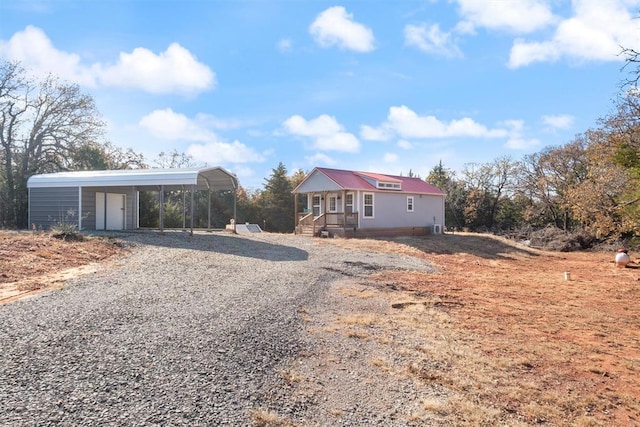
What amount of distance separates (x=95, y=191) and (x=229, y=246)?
8.13m

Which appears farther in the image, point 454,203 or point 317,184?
point 454,203

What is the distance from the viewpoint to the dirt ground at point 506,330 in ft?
14.3

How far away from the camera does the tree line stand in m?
14.0

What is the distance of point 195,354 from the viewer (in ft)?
14.9

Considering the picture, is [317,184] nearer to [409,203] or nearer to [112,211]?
[409,203]

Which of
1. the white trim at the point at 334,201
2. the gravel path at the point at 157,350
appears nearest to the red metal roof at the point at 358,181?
the white trim at the point at 334,201

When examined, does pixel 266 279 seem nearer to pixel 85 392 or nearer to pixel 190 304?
pixel 190 304

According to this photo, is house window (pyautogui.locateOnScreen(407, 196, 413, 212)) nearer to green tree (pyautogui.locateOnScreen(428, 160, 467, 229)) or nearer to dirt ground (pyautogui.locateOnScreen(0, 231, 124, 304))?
green tree (pyautogui.locateOnScreen(428, 160, 467, 229))

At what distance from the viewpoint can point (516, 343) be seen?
243 inches

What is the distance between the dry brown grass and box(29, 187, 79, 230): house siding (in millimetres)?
13703

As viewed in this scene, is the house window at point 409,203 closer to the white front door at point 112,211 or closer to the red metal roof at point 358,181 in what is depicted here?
the red metal roof at point 358,181

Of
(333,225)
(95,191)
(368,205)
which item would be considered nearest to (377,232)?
(368,205)

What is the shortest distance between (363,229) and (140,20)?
1417 centimetres

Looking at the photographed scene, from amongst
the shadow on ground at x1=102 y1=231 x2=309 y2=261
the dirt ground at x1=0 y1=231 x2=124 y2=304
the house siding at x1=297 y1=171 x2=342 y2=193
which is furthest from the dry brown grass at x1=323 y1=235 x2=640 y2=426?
the house siding at x1=297 y1=171 x2=342 y2=193
